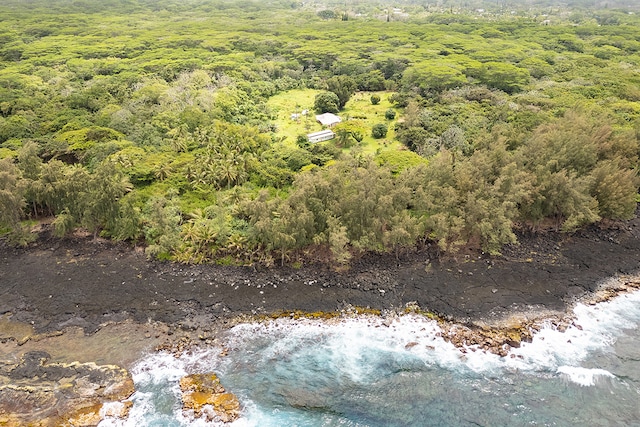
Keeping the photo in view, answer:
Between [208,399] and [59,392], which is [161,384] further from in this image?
[59,392]

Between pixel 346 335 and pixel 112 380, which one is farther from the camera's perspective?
pixel 346 335

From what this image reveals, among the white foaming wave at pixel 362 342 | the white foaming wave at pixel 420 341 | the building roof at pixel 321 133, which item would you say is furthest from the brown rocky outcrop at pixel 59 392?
the building roof at pixel 321 133

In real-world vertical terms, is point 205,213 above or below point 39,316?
above

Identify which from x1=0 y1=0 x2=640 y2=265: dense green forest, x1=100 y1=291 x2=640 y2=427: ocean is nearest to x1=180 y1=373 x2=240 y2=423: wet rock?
x1=100 y1=291 x2=640 y2=427: ocean

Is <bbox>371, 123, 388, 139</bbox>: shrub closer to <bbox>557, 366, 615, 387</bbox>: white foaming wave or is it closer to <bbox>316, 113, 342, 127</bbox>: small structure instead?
<bbox>316, 113, 342, 127</bbox>: small structure

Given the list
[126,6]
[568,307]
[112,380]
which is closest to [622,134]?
[568,307]

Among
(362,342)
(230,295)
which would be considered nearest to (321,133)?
(230,295)

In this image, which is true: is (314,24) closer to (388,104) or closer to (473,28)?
(473,28)
